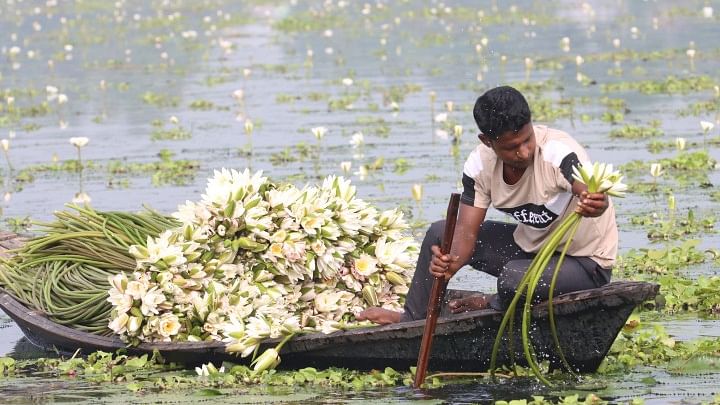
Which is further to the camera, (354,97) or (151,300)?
(354,97)

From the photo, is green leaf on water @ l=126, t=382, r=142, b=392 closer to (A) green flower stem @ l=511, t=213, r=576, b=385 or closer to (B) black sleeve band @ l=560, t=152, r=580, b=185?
(A) green flower stem @ l=511, t=213, r=576, b=385

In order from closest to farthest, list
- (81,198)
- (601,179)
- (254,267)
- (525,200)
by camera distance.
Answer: (601,179) → (525,200) → (254,267) → (81,198)

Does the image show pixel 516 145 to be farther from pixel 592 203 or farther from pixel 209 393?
pixel 209 393

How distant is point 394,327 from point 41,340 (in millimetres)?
2612

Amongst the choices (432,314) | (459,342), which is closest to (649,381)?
(459,342)

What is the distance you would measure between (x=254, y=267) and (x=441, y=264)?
4.67 ft

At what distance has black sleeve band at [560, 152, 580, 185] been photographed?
6.46m

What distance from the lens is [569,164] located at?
6.47 meters

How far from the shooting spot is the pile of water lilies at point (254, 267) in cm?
760

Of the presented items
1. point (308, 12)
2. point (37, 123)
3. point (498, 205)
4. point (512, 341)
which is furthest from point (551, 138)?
point (308, 12)

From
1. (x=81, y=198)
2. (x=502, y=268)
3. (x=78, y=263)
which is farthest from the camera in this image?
→ (x=81, y=198)

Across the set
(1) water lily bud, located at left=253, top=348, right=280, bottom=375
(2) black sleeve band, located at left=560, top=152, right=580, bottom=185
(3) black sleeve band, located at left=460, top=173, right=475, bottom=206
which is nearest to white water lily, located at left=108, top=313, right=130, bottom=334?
(1) water lily bud, located at left=253, top=348, right=280, bottom=375

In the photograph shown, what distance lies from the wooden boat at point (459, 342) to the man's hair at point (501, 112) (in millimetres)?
830

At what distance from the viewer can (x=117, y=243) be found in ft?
28.0
